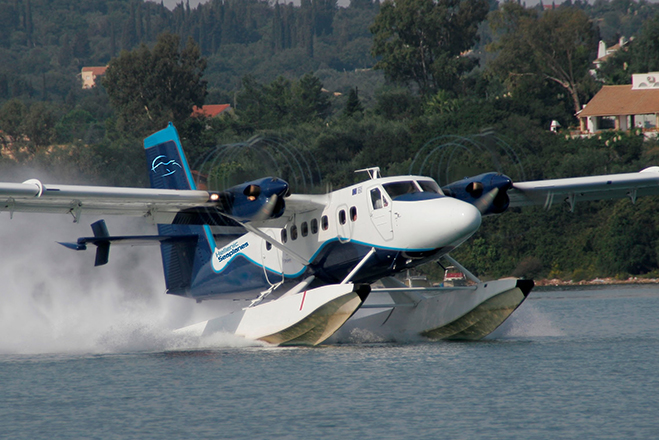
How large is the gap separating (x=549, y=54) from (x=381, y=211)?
6124 cm

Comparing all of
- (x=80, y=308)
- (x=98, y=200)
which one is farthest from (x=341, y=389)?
(x=80, y=308)

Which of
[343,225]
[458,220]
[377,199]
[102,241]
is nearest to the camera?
[458,220]

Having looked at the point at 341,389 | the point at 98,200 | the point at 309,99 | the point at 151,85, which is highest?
the point at 151,85

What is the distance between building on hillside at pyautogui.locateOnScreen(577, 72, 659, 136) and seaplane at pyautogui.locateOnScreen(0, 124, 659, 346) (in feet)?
145

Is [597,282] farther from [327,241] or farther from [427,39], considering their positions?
[427,39]

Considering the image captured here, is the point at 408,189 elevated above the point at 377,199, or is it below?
above

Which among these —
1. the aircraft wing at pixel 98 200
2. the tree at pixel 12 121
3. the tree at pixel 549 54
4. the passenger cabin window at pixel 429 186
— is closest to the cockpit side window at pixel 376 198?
the passenger cabin window at pixel 429 186

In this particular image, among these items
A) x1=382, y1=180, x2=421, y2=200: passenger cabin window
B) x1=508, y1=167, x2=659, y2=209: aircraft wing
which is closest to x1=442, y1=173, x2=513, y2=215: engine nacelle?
x1=508, y1=167, x2=659, y2=209: aircraft wing

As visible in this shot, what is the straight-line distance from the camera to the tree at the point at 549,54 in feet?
242

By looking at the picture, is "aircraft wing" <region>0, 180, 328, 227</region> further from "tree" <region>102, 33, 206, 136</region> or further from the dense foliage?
"tree" <region>102, 33, 206, 136</region>

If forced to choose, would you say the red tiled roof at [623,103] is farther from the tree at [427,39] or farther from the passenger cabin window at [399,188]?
the passenger cabin window at [399,188]

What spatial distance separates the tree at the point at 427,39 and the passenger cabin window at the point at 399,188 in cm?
6401

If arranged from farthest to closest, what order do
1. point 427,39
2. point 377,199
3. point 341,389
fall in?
point 427,39, point 377,199, point 341,389

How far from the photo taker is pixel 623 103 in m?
64.1
